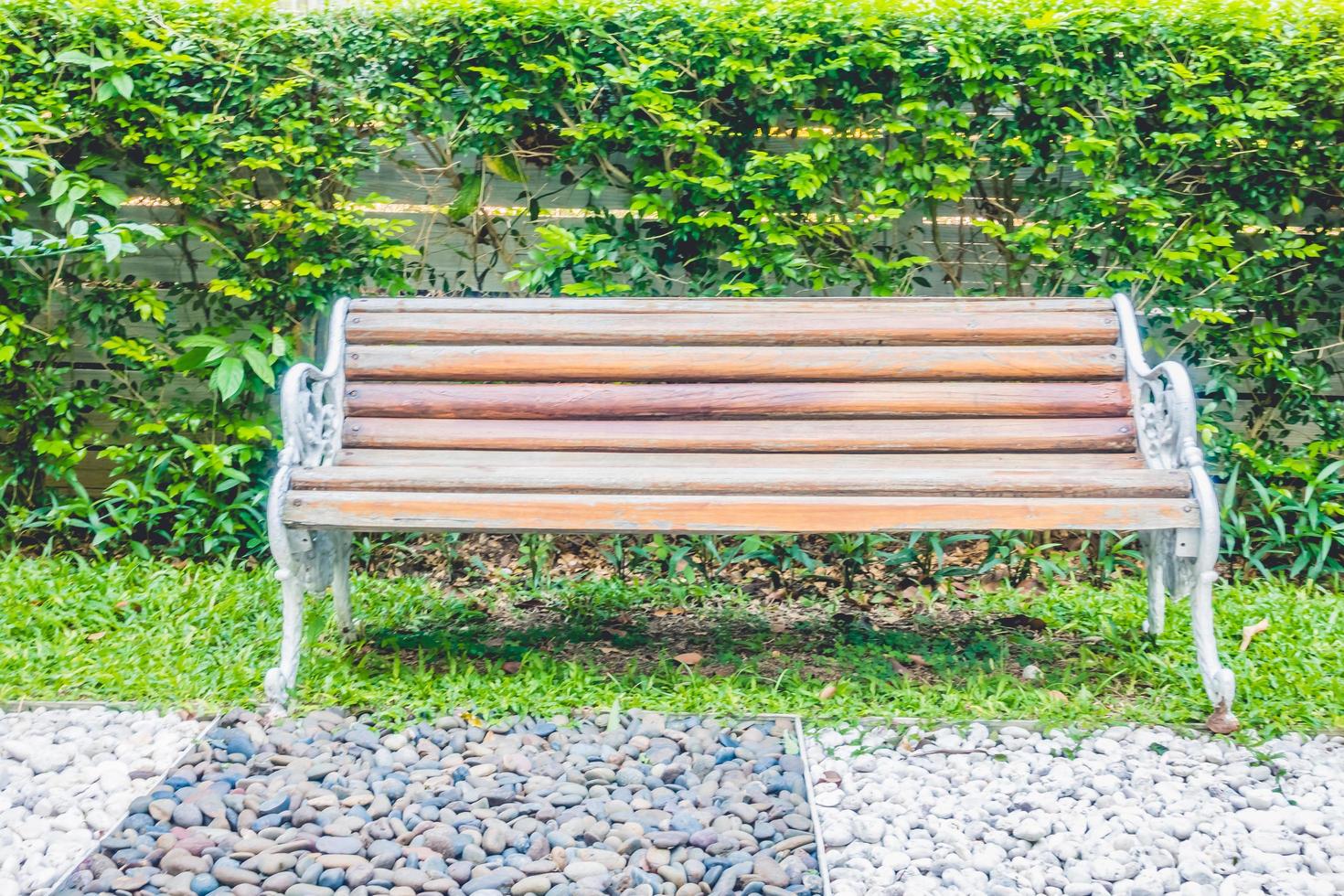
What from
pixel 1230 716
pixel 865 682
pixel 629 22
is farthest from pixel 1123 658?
pixel 629 22

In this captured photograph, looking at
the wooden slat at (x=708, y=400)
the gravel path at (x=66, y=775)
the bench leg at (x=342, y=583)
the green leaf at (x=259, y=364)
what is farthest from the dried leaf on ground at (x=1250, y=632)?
the green leaf at (x=259, y=364)

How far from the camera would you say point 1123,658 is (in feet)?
10.5

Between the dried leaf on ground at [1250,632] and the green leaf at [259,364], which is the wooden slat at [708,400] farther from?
the dried leaf on ground at [1250,632]

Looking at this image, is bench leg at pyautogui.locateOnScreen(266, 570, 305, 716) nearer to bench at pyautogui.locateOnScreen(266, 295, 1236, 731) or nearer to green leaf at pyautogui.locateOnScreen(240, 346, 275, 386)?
bench at pyautogui.locateOnScreen(266, 295, 1236, 731)

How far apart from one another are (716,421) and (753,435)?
5.2 inches

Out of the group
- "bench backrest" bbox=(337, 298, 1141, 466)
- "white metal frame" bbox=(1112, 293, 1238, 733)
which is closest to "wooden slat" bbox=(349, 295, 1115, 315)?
"bench backrest" bbox=(337, 298, 1141, 466)

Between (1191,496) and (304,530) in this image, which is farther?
(304,530)

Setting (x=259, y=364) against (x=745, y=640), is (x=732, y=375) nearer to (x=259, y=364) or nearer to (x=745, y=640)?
(x=745, y=640)

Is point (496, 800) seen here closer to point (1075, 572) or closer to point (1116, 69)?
point (1075, 572)

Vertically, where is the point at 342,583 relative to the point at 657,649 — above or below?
above

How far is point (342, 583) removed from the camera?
3.31 metres

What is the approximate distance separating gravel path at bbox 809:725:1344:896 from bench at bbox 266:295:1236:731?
0.30m

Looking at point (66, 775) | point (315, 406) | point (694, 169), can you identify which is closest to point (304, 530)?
point (315, 406)

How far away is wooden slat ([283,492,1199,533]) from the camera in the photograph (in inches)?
107
